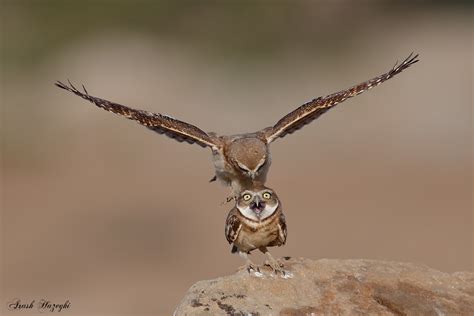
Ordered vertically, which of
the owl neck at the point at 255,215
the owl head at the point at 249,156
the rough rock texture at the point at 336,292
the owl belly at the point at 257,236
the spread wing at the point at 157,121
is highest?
the spread wing at the point at 157,121

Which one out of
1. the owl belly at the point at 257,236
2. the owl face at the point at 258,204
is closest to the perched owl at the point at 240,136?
the owl face at the point at 258,204

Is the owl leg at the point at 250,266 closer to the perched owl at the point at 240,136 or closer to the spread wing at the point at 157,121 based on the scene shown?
the perched owl at the point at 240,136

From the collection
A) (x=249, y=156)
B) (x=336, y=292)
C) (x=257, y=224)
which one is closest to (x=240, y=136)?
(x=249, y=156)

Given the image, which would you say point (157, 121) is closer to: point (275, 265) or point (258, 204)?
point (258, 204)

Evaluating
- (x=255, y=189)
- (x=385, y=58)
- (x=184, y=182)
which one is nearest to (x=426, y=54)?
(x=385, y=58)

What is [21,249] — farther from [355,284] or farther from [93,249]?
[355,284]
